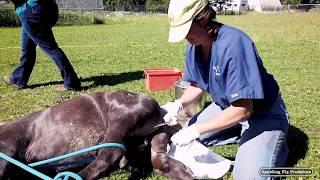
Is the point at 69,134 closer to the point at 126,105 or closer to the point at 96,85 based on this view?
the point at 126,105

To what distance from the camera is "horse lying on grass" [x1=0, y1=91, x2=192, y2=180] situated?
3.59 meters

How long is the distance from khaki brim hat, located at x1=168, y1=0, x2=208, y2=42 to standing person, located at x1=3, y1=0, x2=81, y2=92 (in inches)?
158

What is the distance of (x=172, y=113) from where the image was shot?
392 centimetres

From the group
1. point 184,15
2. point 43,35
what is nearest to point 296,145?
point 184,15

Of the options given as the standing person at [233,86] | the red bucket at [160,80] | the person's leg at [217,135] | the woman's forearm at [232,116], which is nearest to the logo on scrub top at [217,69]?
the standing person at [233,86]

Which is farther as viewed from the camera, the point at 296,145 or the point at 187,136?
the point at 296,145

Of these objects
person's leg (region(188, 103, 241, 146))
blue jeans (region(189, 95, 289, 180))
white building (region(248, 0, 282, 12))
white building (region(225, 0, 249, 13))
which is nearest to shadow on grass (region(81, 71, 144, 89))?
person's leg (region(188, 103, 241, 146))

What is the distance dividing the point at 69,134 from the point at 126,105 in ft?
1.71

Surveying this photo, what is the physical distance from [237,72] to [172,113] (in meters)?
0.90

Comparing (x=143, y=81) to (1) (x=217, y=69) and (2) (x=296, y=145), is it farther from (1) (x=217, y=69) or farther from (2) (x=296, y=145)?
(1) (x=217, y=69)

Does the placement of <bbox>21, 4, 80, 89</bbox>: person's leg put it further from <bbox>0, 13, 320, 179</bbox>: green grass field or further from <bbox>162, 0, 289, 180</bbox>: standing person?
<bbox>162, 0, 289, 180</bbox>: standing person

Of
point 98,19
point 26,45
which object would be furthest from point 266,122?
point 98,19

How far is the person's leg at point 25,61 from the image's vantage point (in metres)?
7.31

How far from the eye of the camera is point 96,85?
759cm
